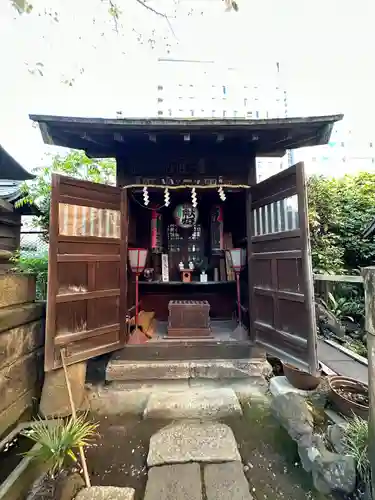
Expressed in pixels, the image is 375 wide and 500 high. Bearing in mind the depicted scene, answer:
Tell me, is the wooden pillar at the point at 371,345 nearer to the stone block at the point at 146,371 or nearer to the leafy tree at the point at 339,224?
the stone block at the point at 146,371

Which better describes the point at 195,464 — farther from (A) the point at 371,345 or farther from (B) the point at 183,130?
(B) the point at 183,130

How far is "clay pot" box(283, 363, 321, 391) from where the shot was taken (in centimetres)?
336

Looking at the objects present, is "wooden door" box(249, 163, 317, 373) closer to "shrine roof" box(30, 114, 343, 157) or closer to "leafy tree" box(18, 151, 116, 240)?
"shrine roof" box(30, 114, 343, 157)

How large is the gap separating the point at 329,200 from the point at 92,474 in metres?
8.17

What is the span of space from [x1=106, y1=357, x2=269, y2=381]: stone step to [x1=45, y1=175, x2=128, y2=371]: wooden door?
38cm

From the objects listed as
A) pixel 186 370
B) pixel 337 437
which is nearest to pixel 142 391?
pixel 186 370

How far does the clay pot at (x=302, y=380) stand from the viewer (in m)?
3.36

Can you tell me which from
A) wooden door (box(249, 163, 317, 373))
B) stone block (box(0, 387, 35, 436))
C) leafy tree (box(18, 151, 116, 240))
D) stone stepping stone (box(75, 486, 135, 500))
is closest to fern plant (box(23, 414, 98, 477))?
stone stepping stone (box(75, 486, 135, 500))

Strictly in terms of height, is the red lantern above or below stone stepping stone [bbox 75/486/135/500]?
above

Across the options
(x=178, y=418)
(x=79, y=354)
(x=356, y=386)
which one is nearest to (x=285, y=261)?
(x=356, y=386)

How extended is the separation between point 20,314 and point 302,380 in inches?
146

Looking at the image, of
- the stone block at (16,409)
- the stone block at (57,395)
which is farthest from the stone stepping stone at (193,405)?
the stone block at (16,409)

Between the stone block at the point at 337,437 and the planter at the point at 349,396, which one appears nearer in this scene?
the stone block at the point at 337,437

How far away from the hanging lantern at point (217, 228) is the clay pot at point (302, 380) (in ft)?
8.48
